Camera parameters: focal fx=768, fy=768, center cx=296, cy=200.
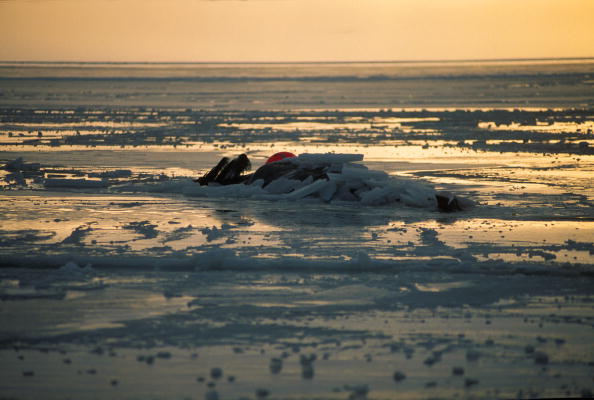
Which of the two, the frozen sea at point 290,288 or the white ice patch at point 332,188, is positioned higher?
the white ice patch at point 332,188

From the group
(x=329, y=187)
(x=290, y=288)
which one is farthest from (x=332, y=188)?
(x=290, y=288)

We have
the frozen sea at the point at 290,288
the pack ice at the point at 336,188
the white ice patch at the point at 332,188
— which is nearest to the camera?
the frozen sea at the point at 290,288

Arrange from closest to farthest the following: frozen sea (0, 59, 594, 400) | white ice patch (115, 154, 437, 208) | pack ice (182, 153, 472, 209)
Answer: frozen sea (0, 59, 594, 400)
pack ice (182, 153, 472, 209)
white ice patch (115, 154, 437, 208)

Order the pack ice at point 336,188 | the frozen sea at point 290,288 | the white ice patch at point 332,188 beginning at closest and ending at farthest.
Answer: the frozen sea at point 290,288
the pack ice at point 336,188
the white ice patch at point 332,188

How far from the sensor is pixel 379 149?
19.1 meters

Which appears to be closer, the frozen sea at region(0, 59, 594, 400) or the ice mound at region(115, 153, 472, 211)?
the frozen sea at region(0, 59, 594, 400)

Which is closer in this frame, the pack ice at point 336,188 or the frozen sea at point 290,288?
the frozen sea at point 290,288

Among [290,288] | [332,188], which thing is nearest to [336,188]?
[332,188]

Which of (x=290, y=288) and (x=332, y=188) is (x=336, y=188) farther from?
(x=290, y=288)

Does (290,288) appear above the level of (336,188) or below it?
below

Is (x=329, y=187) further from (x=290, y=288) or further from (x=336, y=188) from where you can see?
(x=290, y=288)

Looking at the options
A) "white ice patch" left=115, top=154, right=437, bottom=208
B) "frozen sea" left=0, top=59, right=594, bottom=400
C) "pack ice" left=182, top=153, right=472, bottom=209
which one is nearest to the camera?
"frozen sea" left=0, top=59, right=594, bottom=400

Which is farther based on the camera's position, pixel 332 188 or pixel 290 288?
pixel 332 188

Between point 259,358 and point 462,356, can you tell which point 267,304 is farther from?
point 462,356
